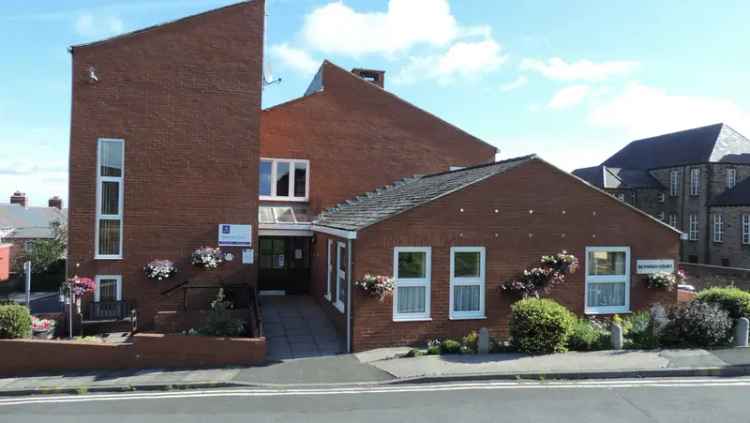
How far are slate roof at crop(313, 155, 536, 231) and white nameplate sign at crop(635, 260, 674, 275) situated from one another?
403cm

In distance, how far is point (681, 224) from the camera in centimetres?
4212

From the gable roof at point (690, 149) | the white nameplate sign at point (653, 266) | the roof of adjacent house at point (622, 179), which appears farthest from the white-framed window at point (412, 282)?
the roof of adjacent house at point (622, 179)

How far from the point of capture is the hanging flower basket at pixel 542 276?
12266mm

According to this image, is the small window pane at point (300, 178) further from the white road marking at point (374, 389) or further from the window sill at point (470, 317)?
the white road marking at point (374, 389)

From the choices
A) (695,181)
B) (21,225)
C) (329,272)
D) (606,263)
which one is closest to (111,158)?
(329,272)

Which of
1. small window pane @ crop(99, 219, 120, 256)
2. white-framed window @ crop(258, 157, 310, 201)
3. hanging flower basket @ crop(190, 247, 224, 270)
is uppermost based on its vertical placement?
white-framed window @ crop(258, 157, 310, 201)

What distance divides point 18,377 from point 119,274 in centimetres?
401

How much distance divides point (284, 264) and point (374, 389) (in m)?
9.60

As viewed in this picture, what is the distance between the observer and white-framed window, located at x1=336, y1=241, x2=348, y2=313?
1254cm

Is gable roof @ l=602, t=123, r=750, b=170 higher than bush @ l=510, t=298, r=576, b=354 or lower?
higher

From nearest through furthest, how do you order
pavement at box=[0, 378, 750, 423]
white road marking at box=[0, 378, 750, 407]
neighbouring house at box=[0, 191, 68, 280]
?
pavement at box=[0, 378, 750, 423] → white road marking at box=[0, 378, 750, 407] → neighbouring house at box=[0, 191, 68, 280]

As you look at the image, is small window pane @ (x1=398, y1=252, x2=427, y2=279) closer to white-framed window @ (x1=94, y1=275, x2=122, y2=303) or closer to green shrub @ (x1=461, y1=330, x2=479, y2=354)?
green shrub @ (x1=461, y1=330, x2=479, y2=354)

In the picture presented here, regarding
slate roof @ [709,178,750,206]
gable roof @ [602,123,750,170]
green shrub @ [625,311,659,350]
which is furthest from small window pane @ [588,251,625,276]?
gable roof @ [602,123,750,170]

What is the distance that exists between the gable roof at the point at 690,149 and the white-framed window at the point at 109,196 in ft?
133
